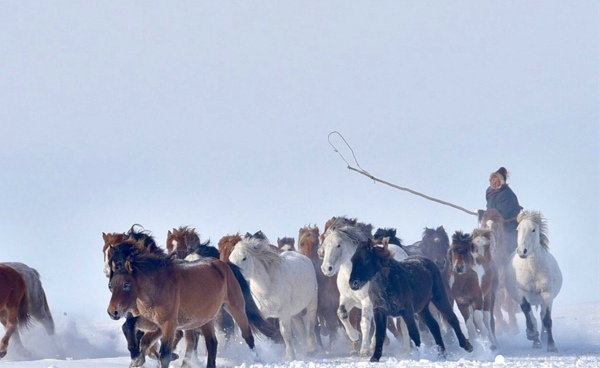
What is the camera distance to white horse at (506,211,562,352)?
1577 cm

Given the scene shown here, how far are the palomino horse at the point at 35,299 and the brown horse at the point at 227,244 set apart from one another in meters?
2.75

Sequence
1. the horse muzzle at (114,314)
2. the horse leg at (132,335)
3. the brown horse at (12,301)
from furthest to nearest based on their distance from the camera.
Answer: the brown horse at (12,301)
the horse leg at (132,335)
the horse muzzle at (114,314)

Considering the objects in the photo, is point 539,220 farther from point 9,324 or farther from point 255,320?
point 9,324

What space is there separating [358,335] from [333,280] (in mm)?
1573

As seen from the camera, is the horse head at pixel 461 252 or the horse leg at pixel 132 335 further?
the horse head at pixel 461 252

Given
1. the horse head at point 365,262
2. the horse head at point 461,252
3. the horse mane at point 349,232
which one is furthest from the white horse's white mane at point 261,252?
the horse head at point 461,252

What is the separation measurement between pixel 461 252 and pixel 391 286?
292 centimetres

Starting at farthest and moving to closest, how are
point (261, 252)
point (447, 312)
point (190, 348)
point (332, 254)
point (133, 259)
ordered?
point (261, 252)
point (332, 254)
point (447, 312)
point (190, 348)
point (133, 259)

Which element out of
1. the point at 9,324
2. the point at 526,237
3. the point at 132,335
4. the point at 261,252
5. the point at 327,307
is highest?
the point at 526,237

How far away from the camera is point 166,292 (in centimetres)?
1121

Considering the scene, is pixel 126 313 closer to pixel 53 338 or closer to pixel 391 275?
pixel 391 275

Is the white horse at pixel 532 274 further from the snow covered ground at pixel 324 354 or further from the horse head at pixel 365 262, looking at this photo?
the horse head at pixel 365 262

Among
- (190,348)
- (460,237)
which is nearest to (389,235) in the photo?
(460,237)

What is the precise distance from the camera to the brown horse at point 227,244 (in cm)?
1569
